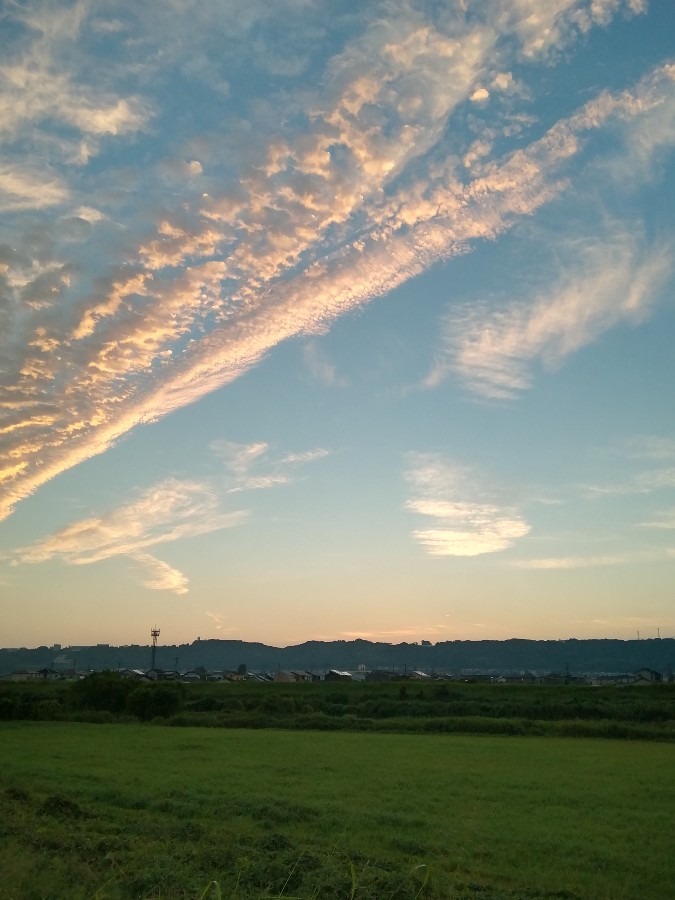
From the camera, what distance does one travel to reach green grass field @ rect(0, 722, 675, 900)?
11.1m

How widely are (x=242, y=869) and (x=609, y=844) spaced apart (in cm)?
750

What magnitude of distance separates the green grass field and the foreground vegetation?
48.2 ft

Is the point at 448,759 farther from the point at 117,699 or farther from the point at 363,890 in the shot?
the point at 117,699

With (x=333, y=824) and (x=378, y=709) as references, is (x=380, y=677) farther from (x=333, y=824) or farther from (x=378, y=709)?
(x=333, y=824)

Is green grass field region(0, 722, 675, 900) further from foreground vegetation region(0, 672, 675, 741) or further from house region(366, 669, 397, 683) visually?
house region(366, 669, 397, 683)


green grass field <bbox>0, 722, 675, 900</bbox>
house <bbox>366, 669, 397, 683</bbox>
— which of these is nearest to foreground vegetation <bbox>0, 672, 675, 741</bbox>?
green grass field <bbox>0, 722, 675, 900</bbox>

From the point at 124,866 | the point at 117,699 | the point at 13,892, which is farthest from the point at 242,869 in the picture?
the point at 117,699

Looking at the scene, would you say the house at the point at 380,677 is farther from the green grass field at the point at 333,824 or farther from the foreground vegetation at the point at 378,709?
the green grass field at the point at 333,824

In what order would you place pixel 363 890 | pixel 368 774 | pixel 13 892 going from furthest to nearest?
pixel 368 774 < pixel 363 890 < pixel 13 892

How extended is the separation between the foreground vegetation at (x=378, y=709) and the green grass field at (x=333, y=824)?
14677 millimetres

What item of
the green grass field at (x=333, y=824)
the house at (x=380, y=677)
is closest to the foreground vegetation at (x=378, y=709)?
the green grass field at (x=333, y=824)

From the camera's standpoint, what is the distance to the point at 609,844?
48.6ft

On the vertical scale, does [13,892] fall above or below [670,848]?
above

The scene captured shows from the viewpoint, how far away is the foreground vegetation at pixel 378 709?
44.6m
